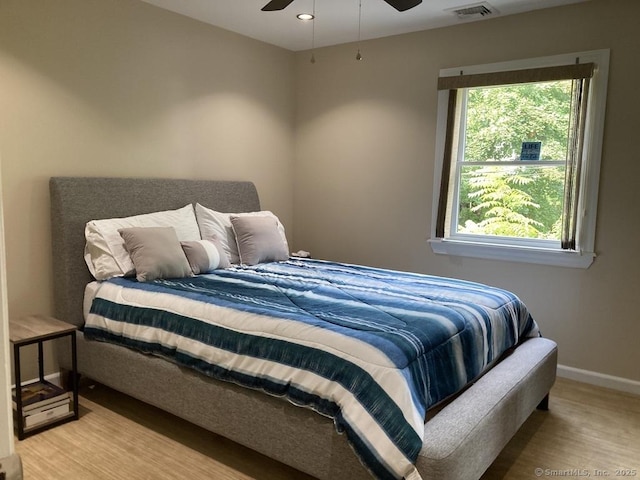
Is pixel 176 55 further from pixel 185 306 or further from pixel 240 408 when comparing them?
pixel 240 408

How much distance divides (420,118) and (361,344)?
2652 millimetres

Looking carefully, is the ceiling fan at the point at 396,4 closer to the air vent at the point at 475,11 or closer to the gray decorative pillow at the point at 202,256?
the air vent at the point at 475,11

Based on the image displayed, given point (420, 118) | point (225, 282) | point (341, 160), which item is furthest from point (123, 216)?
point (420, 118)

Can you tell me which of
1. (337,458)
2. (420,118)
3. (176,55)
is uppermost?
(176,55)

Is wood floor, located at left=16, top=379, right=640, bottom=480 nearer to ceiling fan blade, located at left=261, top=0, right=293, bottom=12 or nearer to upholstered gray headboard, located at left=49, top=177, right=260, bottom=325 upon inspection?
upholstered gray headboard, located at left=49, top=177, right=260, bottom=325

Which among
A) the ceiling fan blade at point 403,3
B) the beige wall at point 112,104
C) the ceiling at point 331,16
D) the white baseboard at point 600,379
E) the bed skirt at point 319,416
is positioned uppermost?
the ceiling at point 331,16

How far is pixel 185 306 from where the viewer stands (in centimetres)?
264

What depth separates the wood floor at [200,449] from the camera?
7.83 feet

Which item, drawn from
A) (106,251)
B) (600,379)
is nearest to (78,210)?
(106,251)

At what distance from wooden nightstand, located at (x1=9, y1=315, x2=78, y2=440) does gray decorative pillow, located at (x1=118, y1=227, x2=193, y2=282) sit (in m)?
0.52

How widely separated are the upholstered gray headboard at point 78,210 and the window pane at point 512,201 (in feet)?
7.78

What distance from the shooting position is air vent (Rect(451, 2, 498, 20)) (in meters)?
3.56

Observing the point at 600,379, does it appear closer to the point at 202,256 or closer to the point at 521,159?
the point at 521,159

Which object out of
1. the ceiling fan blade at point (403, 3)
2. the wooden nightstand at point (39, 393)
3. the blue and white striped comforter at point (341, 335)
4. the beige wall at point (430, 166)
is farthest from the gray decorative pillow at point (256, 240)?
the ceiling fan blade at point (403, 3)
